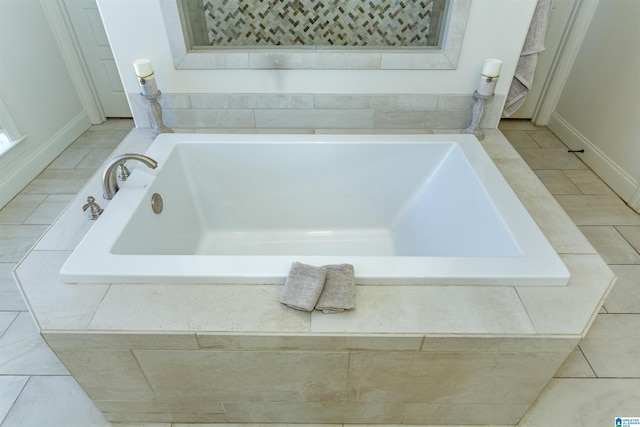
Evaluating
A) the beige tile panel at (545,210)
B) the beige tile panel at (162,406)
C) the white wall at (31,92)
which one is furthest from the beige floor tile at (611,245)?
the white wall at (31,92)

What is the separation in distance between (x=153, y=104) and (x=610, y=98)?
2.78 meters

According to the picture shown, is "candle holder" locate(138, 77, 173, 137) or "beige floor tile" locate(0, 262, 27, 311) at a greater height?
"candle holder" locate(138, 77, 173, 137)

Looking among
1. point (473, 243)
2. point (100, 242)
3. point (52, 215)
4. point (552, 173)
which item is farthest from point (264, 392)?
point (552, 173)

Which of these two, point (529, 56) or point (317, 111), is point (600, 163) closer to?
point (529, 56)

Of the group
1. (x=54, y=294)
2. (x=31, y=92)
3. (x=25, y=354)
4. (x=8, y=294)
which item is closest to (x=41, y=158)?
(x=31, y=92)

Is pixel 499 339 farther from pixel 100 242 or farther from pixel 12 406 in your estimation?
pixel 12 406

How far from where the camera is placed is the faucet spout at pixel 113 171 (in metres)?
Result: 1.33

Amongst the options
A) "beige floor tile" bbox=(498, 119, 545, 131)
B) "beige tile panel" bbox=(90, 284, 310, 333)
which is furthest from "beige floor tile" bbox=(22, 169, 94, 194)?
"beige floor tile" bbox=(498, 119, 545, 131)

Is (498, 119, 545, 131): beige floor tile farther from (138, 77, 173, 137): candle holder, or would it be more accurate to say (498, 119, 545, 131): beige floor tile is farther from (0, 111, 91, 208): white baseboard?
(0, 111, 91, 208): white baseboard

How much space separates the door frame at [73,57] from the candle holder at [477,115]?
2.89 metres

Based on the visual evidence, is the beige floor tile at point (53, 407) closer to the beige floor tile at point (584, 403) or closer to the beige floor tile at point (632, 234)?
the beige floor tile at point (584, 403)

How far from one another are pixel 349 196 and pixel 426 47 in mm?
771

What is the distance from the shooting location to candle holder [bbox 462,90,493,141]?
1.70m

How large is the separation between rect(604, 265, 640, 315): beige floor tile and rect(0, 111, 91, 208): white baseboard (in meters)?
3.33
